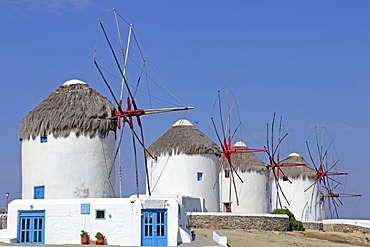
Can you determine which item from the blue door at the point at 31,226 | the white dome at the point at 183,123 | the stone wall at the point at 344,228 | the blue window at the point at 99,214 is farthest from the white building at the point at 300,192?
Answer: the blue door at the point at 31,226

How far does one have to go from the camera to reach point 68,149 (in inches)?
1324

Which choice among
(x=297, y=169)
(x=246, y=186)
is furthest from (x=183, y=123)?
(x=297, y=169)

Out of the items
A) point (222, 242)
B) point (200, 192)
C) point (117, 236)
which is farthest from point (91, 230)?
point (200, 192)

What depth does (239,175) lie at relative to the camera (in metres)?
53.8

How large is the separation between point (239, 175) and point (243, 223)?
11562 mm

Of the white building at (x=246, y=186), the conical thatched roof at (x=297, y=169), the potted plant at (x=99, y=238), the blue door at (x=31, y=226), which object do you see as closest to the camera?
the potted plant at (x=99, y=238)

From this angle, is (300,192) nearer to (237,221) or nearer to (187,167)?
(187,167)

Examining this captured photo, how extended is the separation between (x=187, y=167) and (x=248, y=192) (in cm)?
838

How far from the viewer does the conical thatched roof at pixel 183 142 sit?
4675cm

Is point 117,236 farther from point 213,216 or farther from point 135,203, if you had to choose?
point 213,216

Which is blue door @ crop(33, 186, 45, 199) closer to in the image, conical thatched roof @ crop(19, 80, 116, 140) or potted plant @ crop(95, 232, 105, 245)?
conical thatched roof @ crop(19, 80, 116, 140)

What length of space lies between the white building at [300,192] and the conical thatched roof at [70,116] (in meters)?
27.4

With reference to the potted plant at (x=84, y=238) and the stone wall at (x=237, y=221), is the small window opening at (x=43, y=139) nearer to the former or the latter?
the potted plant at (x=84, y=238)

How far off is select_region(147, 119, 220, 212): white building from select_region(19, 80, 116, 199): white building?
1249cm
